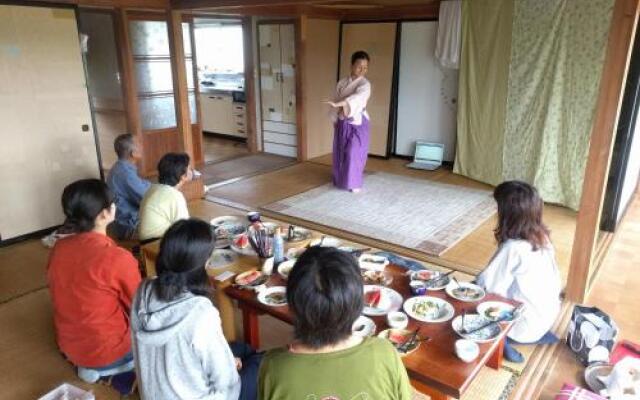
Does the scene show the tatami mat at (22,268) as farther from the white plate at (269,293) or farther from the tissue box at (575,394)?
the tissue box at (575,394)

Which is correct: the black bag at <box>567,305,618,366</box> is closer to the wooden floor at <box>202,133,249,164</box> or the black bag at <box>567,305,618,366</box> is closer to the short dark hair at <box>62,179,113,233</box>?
the short dark hair at <box>62,179,113,233</box>

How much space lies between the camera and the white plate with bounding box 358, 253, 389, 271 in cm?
210

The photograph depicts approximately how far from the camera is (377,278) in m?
2.02

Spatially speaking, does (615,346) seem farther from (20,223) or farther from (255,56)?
(255,56)

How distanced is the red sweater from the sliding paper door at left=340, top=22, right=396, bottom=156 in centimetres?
506

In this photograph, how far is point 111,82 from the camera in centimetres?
564

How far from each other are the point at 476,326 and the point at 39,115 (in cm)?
→ 374

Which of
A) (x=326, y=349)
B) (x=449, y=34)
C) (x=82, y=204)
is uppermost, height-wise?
(x=449, y=34)

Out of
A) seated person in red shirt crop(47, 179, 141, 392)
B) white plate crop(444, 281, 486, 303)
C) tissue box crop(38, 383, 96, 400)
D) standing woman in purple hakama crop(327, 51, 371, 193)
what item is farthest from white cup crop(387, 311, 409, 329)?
standing woman in purple hakama crop(327, 51, 371, 193)

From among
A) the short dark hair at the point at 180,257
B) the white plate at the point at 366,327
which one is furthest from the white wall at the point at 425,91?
the short dark hair at the point at 180,257

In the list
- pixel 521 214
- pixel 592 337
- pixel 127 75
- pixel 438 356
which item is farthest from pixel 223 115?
pixel 438 356

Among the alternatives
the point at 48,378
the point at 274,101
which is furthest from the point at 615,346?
the point at 274,101

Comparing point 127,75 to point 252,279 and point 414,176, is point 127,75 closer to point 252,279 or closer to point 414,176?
point 414,176

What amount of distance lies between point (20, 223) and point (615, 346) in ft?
13.9
